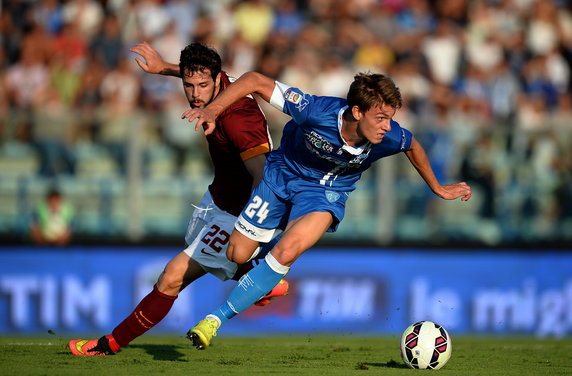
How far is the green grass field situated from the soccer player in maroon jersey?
1.26 ft

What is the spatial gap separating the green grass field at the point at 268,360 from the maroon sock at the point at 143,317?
21cm

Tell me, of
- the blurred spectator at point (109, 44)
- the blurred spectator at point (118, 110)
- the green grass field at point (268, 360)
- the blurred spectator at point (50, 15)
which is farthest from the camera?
the blurred spectator at point (50, 15)

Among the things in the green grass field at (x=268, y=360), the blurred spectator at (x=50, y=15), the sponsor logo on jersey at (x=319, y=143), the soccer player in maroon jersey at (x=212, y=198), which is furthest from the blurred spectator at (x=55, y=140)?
the sponsor logo on jersey at (x=319, y=143)

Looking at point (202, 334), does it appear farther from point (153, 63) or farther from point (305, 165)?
point (153, 63)

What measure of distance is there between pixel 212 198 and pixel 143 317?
4.06ft

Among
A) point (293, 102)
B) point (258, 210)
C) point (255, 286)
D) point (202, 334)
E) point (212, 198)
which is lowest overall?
point (202, 334)

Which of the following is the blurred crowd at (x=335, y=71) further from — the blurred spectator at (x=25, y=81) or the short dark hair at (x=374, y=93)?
the short dark hair at (x=374, y=93)

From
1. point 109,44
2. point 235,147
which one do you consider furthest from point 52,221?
point 235,147

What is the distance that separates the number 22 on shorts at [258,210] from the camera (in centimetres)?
802

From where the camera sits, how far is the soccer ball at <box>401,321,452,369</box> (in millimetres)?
7922

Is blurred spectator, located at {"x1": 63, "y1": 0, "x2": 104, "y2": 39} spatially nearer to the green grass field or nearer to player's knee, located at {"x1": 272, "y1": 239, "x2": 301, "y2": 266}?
the green grass field

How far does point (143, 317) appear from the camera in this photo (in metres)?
8.25

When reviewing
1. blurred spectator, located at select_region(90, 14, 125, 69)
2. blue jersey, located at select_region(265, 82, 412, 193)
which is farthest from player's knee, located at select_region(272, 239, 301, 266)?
blurred spectator, located at select_region(90, 14, 125, 69)

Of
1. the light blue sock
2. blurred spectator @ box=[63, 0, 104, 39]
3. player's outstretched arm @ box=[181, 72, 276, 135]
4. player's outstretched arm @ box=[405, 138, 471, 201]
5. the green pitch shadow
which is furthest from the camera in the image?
blurred spectator @ box=[63, 0, 104, 39]
